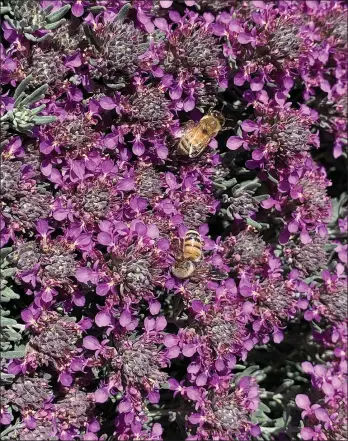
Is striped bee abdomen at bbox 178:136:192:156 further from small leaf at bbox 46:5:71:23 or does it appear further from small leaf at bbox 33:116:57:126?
small leaf at bbox 46:5:71:23

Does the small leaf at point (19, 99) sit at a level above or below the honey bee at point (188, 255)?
above

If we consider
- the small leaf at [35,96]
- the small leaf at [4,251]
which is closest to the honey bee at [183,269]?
the small leaf at [4,251]

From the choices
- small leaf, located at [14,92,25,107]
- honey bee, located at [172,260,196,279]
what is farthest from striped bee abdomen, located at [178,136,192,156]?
small leaf, located at [14,92,25,107]

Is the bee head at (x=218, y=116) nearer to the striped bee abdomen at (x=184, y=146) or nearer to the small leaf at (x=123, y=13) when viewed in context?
the striped bee abdomen at (x=184, y=146)

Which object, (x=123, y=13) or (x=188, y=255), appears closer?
(x=188, y=255)

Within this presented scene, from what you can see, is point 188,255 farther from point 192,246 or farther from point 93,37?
point 93,37

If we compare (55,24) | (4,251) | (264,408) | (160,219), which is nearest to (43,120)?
(55,24)

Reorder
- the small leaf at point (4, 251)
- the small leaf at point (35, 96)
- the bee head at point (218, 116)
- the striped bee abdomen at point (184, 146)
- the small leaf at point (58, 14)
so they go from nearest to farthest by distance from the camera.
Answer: the small leaf at point (4, 251) < the small leaf at point (35, 96) < the small leaf at point (58, 14) < the striped bee abdomen at point (184, 146) < the bee head at point (218, 116)
